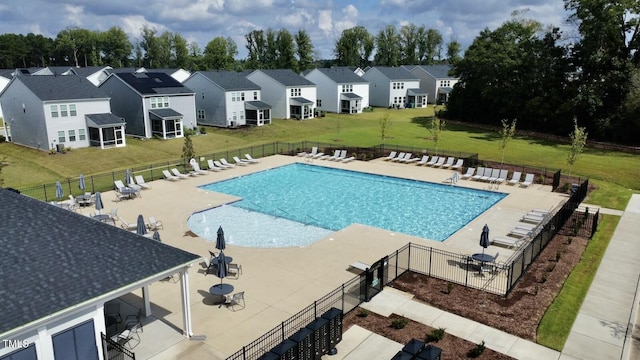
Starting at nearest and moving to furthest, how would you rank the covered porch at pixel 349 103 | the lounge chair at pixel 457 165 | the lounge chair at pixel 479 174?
the lounge chair at pixel 479 174 < the lounge chair at pixel 457 165 < the covered porch at pixel 349 103

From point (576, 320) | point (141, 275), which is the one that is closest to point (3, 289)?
point (141, 275)

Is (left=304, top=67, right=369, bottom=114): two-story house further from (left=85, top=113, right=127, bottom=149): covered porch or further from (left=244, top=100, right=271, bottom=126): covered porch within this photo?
(left=85, top=113, right=127, bottom=149): covered porch

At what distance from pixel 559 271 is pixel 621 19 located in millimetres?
44940

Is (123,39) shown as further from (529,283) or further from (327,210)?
(529,283)

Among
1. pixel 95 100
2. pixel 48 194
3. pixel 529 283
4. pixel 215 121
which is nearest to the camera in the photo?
pixel 529 283

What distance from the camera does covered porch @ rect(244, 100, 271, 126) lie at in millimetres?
60553

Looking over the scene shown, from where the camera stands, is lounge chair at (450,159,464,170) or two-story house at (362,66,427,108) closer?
lounge chair at (450,159,464,170)

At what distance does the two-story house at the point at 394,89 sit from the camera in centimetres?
8594

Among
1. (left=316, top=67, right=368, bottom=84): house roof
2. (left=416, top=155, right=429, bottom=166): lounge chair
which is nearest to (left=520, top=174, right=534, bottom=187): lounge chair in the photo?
(left=416, top=155, right=429, bottom=166): lounge chair

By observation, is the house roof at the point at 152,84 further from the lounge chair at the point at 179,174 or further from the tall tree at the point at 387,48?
the tall tree at the point at 387,48

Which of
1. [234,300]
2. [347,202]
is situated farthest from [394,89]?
[234,300]

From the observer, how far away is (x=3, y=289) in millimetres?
10102

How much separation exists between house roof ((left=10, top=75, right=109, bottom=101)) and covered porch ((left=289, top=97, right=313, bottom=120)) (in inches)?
1120

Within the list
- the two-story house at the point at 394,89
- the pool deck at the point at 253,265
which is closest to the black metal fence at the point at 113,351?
the pool deck at the point at 253,265
